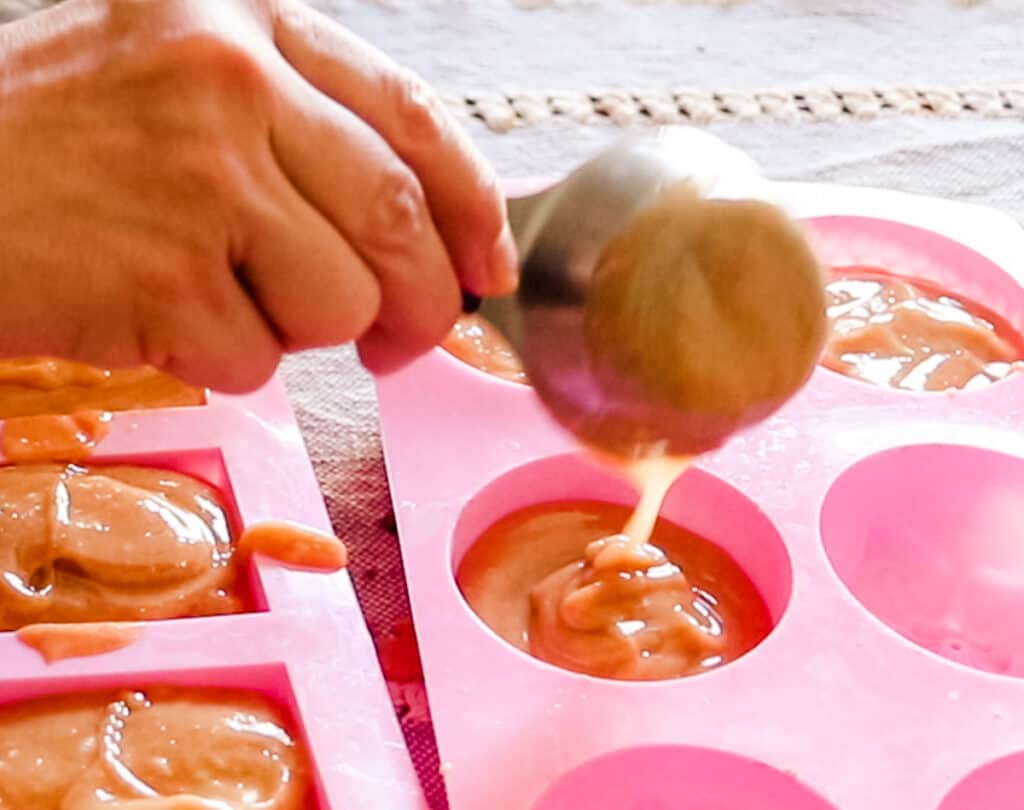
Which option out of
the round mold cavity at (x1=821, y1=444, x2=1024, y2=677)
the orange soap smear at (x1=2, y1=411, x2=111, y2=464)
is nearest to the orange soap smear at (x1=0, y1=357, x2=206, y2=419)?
the orange soap smear at (x1=2, y1=411, x2=111, y2=464)

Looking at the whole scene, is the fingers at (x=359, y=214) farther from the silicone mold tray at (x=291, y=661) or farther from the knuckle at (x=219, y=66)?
the silicone mold tray at (x=291, y=661)

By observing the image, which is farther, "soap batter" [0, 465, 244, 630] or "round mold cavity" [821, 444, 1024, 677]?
"round mold cavity" [821, 444, 1024, 677]

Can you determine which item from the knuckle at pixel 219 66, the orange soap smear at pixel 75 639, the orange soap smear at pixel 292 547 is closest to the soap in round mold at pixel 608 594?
the orange soap smear at pixel 292 547

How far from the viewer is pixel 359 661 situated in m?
0.85

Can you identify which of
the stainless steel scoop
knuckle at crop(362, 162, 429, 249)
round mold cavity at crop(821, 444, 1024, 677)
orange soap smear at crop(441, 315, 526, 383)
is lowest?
round mold cavity at crop(821, 444, 1024, 677)

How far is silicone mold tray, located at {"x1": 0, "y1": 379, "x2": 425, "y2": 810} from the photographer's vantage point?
79cm

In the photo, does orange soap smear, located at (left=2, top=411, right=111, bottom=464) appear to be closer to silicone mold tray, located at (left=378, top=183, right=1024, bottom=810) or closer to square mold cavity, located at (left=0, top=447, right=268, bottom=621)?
square mold cavity, located at (left=0, top=447, right=268, bottom=621)

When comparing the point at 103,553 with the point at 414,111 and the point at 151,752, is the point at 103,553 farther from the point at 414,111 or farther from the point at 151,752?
the point at 414,111

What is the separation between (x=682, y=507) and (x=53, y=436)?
1.48 ft

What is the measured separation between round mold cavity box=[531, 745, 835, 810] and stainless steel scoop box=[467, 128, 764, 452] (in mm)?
196

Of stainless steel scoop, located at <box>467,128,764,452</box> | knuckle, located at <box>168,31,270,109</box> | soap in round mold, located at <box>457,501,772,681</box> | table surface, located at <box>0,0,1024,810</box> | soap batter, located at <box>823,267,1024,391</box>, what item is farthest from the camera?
table surface, located at <box>0,0,1024,810</box>

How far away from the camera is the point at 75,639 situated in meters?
0.84

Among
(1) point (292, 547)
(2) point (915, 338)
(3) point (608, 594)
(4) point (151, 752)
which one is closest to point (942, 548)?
(2) point (915, 338)

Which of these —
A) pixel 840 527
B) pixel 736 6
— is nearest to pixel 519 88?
pixel 736 6
